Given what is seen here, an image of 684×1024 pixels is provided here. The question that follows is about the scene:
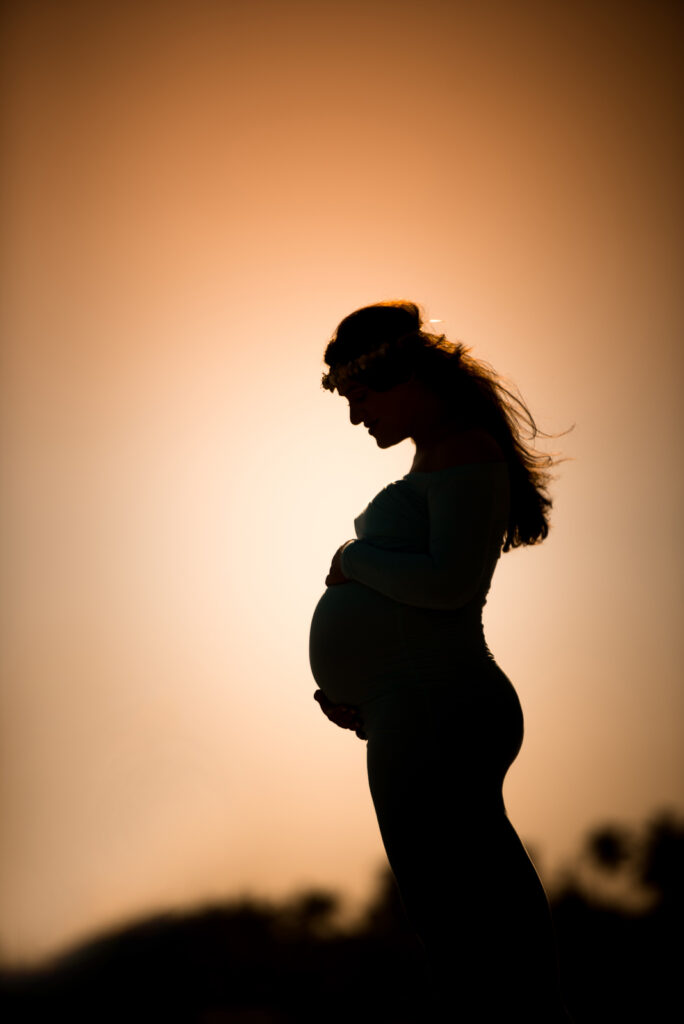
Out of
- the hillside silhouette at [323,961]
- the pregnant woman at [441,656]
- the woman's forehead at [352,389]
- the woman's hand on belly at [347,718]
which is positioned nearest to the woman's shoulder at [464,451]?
the pregnant woman at [441,656]

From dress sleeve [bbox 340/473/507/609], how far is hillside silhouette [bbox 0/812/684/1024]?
7.35m

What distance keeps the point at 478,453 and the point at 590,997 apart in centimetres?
1232

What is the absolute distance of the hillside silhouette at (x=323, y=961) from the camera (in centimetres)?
913

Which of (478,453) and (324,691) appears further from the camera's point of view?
(324,691)

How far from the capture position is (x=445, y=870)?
58.2 inches

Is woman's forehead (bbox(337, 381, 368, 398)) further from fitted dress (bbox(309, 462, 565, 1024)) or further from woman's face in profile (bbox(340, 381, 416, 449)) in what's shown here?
fitted dress (bbox(309, 462, 565, 1024))

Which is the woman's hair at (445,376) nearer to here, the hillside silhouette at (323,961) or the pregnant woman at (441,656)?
the pregnant woman at (441,656)

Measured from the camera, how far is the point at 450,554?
1.55 meters

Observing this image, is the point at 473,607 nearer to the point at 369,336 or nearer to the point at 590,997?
the point at 369,336

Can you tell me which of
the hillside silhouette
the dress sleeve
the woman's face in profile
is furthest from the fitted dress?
the hillside silhouette

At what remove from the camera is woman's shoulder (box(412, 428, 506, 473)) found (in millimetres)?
1641

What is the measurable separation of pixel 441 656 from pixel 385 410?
0.59m

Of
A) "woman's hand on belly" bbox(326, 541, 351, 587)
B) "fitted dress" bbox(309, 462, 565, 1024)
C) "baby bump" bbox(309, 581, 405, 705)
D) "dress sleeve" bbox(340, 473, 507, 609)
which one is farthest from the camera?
"woman's hand on belly" bbox(326, 541, 351, 587)

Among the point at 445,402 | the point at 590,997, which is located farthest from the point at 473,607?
the point at 590,997
